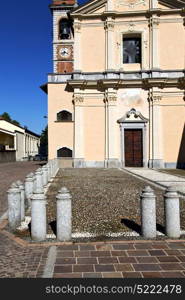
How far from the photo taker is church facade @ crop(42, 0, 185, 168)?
20.6 metres

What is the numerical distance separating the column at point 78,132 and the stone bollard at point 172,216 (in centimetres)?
1589

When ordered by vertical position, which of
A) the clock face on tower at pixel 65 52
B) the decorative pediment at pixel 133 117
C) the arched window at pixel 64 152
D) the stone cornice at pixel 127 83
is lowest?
the arched window at pixel 64 152

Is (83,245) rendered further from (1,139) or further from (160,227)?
(1,139)

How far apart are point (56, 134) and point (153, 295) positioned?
61.3ft

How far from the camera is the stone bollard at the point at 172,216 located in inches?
185

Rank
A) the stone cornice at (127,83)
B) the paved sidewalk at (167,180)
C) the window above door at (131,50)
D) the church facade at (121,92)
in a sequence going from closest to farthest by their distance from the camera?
the paved sidewalk at (167,180) → the stone cornice at (127,83) → the church facade at (121,92) → the window above door at (131,50)

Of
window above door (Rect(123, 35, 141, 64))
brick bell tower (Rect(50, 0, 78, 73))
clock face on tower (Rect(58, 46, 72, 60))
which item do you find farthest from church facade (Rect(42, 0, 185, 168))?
clock face on tower (Rect(58, 46, 72, 60))

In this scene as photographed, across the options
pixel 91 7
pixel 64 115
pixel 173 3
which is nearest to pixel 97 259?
pixel 64 115

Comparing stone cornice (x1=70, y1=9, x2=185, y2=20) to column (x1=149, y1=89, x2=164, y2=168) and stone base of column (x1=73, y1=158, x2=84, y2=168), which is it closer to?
column (x1=149, y1=89, x2=164, y2=168)

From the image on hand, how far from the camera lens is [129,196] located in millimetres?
8328

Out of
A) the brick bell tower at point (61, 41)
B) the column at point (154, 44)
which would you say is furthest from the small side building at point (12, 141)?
the column at point (154, 44)

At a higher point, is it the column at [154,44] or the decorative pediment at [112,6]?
the decorative pediment at [112,6]

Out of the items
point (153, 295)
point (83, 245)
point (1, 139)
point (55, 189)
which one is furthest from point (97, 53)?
point (1, 139)

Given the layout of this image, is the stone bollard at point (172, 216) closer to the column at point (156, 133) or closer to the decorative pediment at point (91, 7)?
the column at point (156, 133)
